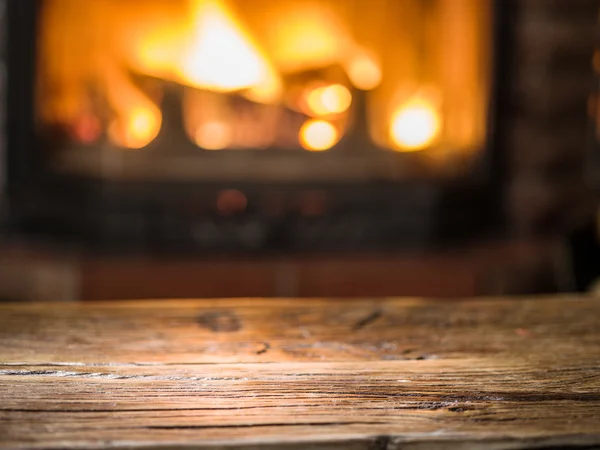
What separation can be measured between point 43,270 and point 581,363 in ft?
4.47

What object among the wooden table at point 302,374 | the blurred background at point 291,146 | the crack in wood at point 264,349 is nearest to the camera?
the wooden table at point 302,374

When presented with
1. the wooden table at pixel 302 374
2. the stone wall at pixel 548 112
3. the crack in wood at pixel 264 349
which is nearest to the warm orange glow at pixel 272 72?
the stone wall at pixel 548 112

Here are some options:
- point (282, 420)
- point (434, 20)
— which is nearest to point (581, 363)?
point (282, 420)

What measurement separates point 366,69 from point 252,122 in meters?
0.31

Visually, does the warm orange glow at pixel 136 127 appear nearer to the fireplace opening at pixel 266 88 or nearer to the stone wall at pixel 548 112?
the fireplace opening at pixel 266 88

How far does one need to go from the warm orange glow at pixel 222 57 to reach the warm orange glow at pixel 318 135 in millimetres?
123

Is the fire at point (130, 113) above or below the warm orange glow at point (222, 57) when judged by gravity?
below

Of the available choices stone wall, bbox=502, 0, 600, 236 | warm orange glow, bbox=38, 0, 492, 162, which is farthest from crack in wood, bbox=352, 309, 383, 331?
stone wall, bbox=502, 0, 600, 236

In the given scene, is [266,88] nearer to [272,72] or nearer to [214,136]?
[272,72]

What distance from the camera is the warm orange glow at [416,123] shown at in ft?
6.15

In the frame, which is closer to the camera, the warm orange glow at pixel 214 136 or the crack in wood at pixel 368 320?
the crack in wood at pixel 368 320

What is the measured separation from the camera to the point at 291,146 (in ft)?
5.94

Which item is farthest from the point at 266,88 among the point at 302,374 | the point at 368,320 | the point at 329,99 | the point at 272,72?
the point at 302,374

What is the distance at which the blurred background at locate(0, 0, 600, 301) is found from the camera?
171 centimetres
